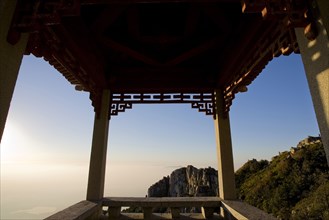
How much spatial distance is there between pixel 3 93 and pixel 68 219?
7.51ft

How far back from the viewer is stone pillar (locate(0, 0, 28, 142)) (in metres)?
1.89

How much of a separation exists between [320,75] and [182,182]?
33454 millimetres

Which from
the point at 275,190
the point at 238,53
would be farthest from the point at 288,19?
the point at 275,190

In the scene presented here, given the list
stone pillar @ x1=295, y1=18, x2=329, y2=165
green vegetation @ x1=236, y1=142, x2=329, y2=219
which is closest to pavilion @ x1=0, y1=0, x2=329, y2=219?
stone pillar @ x1=295, y1=18, x2=329, y2=165

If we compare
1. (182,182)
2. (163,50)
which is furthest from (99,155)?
(182,182)

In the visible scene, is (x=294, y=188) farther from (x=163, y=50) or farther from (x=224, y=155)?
(x=163, y=50)

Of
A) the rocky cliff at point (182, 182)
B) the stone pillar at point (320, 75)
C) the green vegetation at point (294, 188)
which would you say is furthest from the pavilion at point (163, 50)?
the green vegetation at point (294, 188)

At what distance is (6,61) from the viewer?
76.4 inches

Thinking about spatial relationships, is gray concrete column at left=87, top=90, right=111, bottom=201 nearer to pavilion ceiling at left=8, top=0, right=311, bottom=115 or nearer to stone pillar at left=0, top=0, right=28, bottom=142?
pavilion ceiling at left=8, top=0, right=311, bottom=115

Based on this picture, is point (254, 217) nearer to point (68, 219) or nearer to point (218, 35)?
point (68, 219)

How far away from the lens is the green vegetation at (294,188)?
24336 millimetres

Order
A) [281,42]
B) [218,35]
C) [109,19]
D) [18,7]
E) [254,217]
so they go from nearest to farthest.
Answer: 1. [18,7]
2. [281,42]
3. [254,217]
4. [109,19]
5. [218,35]

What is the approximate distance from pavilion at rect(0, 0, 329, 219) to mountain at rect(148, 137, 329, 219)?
19912mm

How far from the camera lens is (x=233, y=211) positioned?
428cm
